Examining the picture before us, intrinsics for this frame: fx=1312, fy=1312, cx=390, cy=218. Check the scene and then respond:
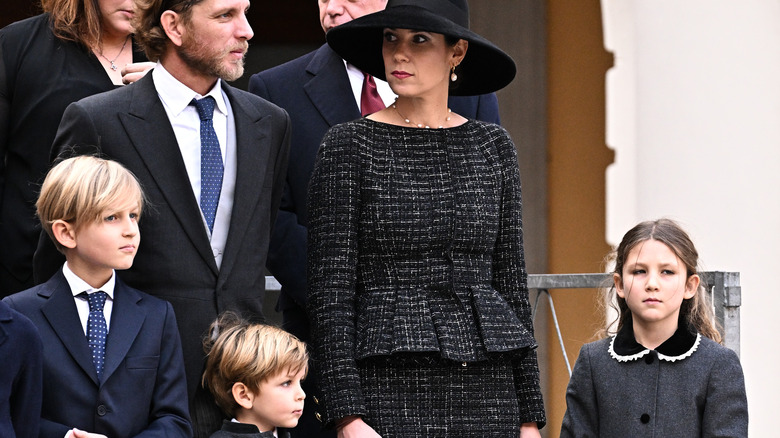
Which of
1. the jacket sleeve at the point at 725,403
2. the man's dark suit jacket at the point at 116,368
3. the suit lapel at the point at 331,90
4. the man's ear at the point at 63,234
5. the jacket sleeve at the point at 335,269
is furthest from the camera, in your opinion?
the suit lapel at the point at 331,90

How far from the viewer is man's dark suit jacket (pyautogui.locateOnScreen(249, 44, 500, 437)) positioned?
12.9 feet

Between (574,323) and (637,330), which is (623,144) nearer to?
(574,323)

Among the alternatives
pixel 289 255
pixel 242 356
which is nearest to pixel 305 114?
pixel 289 255

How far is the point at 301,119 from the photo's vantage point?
13.6 feet

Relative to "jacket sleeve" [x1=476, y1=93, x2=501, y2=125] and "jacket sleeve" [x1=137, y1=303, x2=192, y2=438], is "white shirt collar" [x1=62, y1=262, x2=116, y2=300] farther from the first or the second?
"jacket sleeve" [x1=476, y1=93, x2=501, y2=125]

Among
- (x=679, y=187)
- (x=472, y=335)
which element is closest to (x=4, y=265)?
(x=472, y=335)

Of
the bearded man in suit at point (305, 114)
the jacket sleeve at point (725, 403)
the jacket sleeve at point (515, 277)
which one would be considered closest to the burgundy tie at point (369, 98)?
the bearded man in suit at point (305, 114)

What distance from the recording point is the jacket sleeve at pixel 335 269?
3336 mm

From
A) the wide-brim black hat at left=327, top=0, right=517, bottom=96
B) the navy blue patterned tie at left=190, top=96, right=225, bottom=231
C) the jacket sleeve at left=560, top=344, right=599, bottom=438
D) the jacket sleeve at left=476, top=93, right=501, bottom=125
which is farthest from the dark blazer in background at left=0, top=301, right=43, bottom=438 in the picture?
the jacket sleeve at left=476, top=93, right=501, bottom=125

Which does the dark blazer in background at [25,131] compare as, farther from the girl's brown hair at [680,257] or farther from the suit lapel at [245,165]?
the girl's brown hair at [680,257]

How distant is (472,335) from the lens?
11.3ft

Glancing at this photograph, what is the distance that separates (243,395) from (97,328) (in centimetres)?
43

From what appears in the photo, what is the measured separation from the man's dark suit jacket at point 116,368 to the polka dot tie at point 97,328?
2 centimetres

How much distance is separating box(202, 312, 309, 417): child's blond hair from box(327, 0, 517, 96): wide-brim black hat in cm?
87
